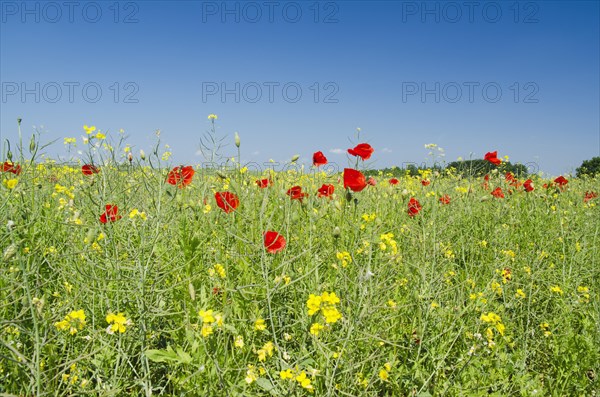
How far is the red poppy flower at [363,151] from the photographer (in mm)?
2475

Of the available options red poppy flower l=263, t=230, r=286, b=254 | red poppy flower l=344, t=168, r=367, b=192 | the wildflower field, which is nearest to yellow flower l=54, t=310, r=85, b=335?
the wildflower field

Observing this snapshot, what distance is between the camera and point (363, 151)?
8.17 feet

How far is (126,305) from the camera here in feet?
5.52

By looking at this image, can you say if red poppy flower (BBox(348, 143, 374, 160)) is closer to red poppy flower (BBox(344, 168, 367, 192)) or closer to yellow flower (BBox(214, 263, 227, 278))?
red poppy flower (BBox(344, 168, 367, 192))

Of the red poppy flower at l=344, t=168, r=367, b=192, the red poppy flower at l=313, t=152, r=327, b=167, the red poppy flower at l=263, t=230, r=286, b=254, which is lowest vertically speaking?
the red poppy flower at l=263, t=230, r=286, b=254

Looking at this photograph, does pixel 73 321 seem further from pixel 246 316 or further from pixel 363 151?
pixel 363 151

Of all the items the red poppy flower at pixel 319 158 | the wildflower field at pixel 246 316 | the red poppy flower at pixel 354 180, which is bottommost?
the wildflower field at pixel 246 316

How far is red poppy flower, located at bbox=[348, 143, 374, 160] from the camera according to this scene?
2.47 meters

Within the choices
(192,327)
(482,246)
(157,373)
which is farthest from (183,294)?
(482,246)

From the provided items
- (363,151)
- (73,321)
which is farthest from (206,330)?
(363,151)

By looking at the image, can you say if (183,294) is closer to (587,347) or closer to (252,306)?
(252,306)

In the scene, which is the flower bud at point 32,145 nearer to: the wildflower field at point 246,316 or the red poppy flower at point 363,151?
the wildflower field at point 246,316

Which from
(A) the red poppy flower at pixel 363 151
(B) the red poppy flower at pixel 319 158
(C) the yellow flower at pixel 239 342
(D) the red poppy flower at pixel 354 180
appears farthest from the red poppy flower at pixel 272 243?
(B) the red poppy flower at pixel 319 158

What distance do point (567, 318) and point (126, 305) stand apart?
Answer: 212 centimetres
